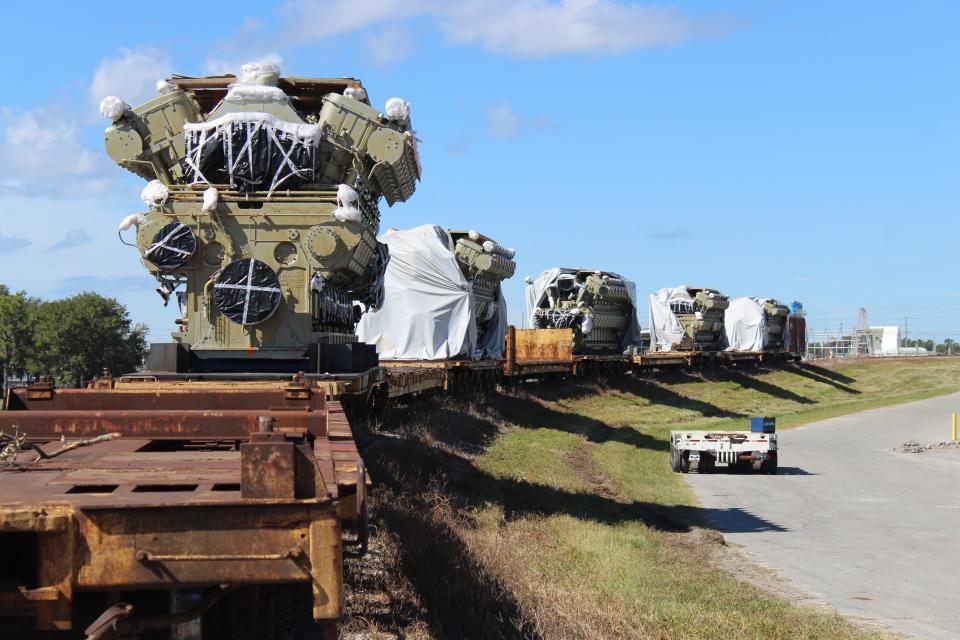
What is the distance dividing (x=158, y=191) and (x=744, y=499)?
13.4 meters

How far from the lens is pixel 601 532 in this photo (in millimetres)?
15891

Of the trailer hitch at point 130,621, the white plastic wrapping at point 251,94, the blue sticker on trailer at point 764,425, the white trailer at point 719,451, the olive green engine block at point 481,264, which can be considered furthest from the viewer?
the olive green engine block at point 481,264

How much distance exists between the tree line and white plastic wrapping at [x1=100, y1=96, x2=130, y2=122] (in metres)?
41.5

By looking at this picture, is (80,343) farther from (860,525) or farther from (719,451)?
(860,525)

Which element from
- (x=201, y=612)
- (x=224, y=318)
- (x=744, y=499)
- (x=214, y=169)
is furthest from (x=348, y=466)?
(x=744, y=499)

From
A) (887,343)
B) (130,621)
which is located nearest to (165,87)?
(130,621)

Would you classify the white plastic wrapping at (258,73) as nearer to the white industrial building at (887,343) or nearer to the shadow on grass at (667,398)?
the shadow on grass at (667,398)

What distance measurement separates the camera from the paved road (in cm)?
1284

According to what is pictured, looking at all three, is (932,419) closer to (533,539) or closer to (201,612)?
(533,539)

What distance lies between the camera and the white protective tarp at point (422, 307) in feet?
105

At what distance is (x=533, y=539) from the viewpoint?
573 inches

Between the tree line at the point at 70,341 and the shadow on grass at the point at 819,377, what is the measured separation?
40.4 meters

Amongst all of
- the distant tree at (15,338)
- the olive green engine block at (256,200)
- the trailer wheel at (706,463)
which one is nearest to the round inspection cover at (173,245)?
the olive green engine block at (256,200)

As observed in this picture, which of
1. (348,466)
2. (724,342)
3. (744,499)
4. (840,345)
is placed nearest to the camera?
(348,466)
